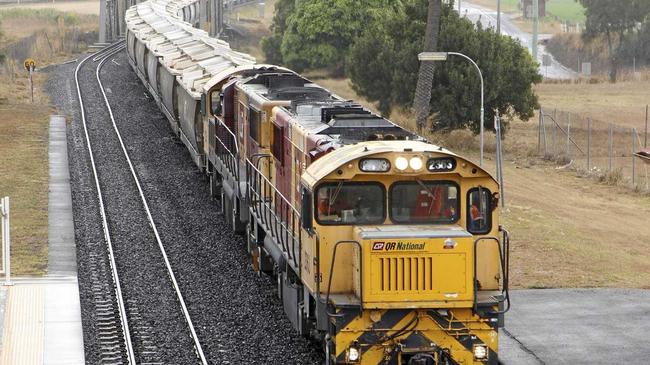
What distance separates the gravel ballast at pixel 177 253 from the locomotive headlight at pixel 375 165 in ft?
12.9

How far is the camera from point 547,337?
19.6m

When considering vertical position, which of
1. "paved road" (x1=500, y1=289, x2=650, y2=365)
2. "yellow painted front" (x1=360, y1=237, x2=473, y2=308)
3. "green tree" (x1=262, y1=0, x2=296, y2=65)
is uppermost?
"green tree" (x1=262, y1=0, x2=296, y2=65)

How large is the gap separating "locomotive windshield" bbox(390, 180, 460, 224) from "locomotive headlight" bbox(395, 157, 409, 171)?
0.36 meters

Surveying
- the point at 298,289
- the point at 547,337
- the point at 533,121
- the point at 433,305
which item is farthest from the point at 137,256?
the point at 533,121

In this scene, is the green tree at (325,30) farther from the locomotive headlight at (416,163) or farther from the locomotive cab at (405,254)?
the locomotive headlight at (416,163)

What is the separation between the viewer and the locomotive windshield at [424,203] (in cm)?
1609

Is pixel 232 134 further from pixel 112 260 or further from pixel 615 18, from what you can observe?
pixel 615 18

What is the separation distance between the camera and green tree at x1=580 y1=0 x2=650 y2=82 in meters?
92.6

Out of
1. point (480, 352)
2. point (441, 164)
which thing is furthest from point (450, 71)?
point (480, 352)

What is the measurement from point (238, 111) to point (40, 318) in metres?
8.53

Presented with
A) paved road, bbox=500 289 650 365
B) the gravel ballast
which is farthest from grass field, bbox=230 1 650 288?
the gravel ballast

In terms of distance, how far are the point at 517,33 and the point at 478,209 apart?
103319mm

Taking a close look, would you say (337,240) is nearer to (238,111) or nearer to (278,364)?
(278,364)

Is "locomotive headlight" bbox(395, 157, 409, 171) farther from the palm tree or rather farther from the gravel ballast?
the palm tree
